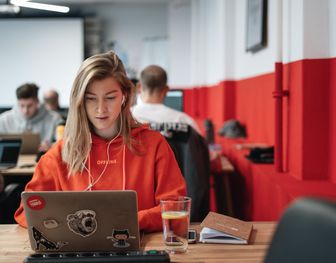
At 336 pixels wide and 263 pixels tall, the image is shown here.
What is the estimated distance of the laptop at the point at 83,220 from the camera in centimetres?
143

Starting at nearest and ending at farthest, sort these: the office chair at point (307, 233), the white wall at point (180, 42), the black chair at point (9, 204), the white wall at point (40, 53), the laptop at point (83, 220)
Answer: the office chair at point (307, 233), the laptop at point (83, 220), the black chair at point (9, 204), the white wall at point (180, 42), the white wall at point (40, 53)

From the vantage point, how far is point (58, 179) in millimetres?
1907

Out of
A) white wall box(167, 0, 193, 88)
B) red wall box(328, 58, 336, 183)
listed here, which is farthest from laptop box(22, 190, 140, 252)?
white wall box(167, 0, 193, 88)

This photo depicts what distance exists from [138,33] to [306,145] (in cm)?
800

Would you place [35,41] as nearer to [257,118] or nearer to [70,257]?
[257,118]

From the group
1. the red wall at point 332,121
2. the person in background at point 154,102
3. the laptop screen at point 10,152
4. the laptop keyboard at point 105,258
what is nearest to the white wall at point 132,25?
the laptop screen at point 10,152

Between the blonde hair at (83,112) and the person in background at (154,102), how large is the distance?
54.3 inches

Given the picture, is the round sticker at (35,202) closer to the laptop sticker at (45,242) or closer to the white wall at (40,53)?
the laptop sticker at (45,242)

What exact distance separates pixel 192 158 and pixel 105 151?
1132 mm

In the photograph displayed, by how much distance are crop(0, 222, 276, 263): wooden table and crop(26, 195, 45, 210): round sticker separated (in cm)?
14

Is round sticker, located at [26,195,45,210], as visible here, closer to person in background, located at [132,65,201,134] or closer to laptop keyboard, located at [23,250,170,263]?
laptop keyboard, located at [23,250,170,263]

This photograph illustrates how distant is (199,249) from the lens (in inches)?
60.9

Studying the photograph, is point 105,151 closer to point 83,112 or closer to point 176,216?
point 83,112

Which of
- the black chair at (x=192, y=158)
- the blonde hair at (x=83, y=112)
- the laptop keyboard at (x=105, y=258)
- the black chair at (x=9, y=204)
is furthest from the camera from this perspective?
the black chair at (x=9, y=204)
